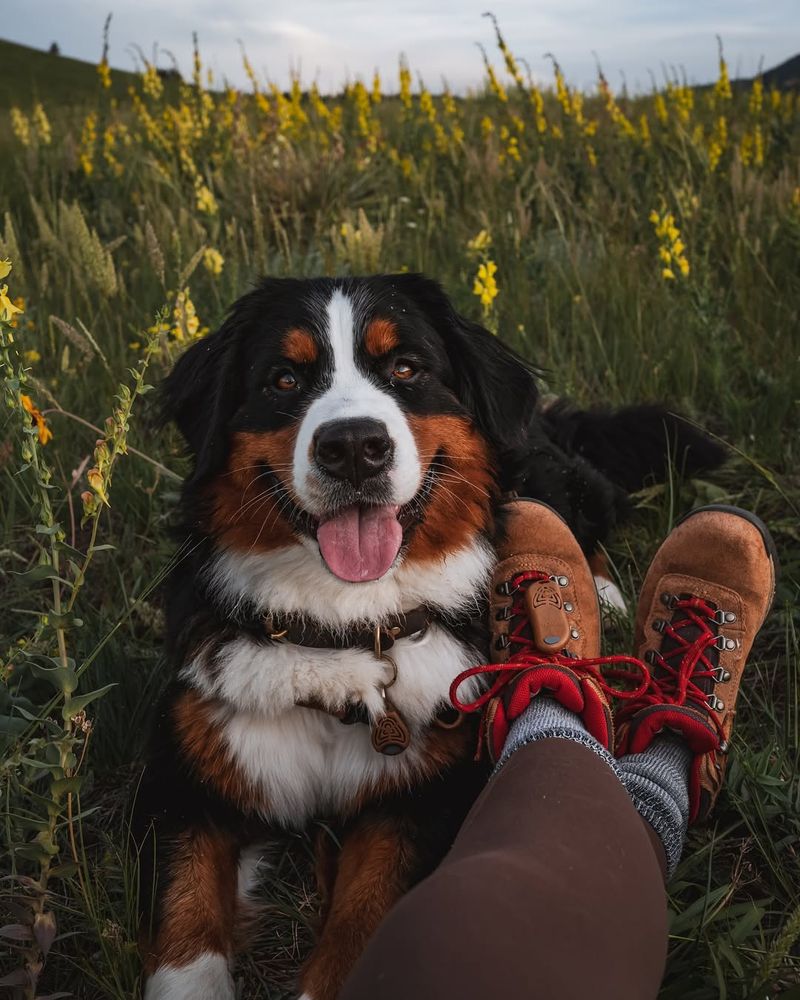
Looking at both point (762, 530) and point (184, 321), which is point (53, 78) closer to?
point (184, 321)

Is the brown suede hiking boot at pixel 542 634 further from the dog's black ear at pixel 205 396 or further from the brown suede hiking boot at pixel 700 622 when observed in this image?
the dog's black ear at pixel 205 396

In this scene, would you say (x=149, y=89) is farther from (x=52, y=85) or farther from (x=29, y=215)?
(x=52, y=85)

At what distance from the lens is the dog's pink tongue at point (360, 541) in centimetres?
186

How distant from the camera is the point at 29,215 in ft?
17.8

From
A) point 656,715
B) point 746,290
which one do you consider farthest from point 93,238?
point 746,290

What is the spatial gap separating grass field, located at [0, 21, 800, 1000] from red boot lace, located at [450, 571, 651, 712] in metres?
0.27

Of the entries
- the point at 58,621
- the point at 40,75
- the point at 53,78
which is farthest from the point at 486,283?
the point at 40,75

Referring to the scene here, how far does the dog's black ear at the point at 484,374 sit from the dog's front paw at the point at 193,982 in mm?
1216

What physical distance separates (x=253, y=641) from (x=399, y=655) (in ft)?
1.00

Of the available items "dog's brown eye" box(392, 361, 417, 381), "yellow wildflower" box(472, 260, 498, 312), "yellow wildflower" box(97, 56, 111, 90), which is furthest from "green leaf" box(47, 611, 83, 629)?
"yellow wildflower" box(97, 56, 111, 90)

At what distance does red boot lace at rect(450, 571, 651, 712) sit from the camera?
1.84 meters

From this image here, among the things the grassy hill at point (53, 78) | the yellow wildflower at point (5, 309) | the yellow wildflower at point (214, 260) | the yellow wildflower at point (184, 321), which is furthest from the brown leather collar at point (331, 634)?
the grassy hill at point (53, 78)

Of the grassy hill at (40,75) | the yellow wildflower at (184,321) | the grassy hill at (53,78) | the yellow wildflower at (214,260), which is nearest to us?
the yellow wildflower at (184,321)

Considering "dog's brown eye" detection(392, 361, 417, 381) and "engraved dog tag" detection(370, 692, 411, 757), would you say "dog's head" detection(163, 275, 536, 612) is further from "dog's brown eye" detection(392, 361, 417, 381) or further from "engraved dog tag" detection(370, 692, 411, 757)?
"engraved dog tag" detection(370, 692, 411, 757)
